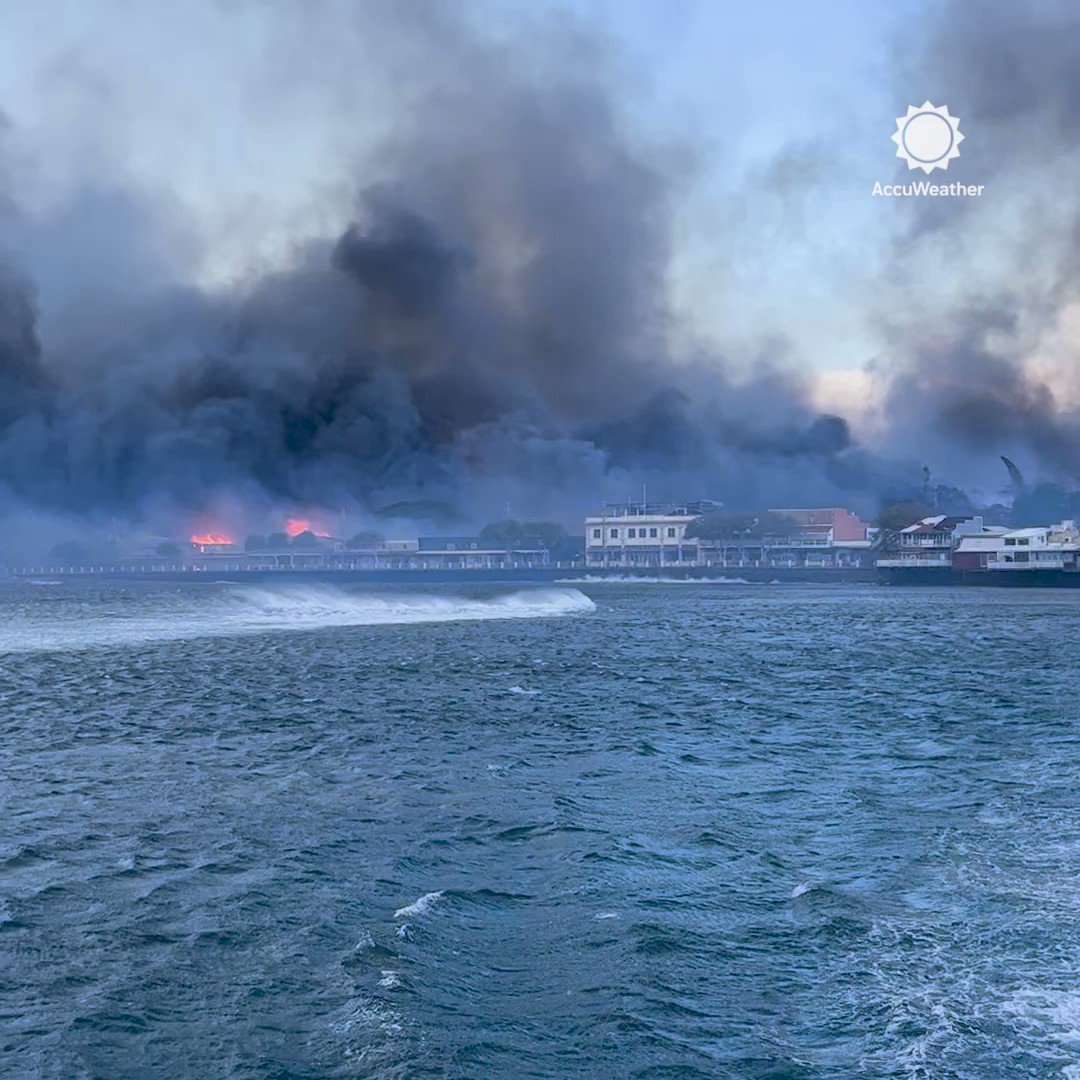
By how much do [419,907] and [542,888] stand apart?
2.19 meters

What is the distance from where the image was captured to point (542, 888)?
1756cm

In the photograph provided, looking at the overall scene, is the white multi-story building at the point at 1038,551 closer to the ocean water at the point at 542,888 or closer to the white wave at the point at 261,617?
the white wave at the point at 261,617

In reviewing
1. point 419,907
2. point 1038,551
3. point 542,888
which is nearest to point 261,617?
point 542,888

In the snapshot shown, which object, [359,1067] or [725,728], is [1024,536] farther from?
[359,1067]

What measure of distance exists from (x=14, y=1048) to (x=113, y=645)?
68.0 meters

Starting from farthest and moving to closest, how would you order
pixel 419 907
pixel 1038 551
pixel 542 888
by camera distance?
pixel 1038 551 → pixel 542 888 → pixel 419 907

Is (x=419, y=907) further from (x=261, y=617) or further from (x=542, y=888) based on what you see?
(x=261, y=617)

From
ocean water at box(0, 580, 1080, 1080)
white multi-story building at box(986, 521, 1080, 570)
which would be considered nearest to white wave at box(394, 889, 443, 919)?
ocean water at box(0, 580, 1080, 1080)

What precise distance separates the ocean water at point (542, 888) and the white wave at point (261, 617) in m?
43.5

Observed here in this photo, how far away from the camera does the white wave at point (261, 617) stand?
84.4 m

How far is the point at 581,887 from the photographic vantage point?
57.6 ft

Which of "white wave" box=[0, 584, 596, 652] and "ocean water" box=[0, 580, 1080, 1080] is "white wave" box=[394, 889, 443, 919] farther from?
"white wave" box=[0, 584, 596, 652]

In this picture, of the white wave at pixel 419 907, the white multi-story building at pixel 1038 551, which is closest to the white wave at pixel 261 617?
the white wave at pixel 419 907

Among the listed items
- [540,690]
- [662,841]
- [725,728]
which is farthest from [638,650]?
[662,841]
